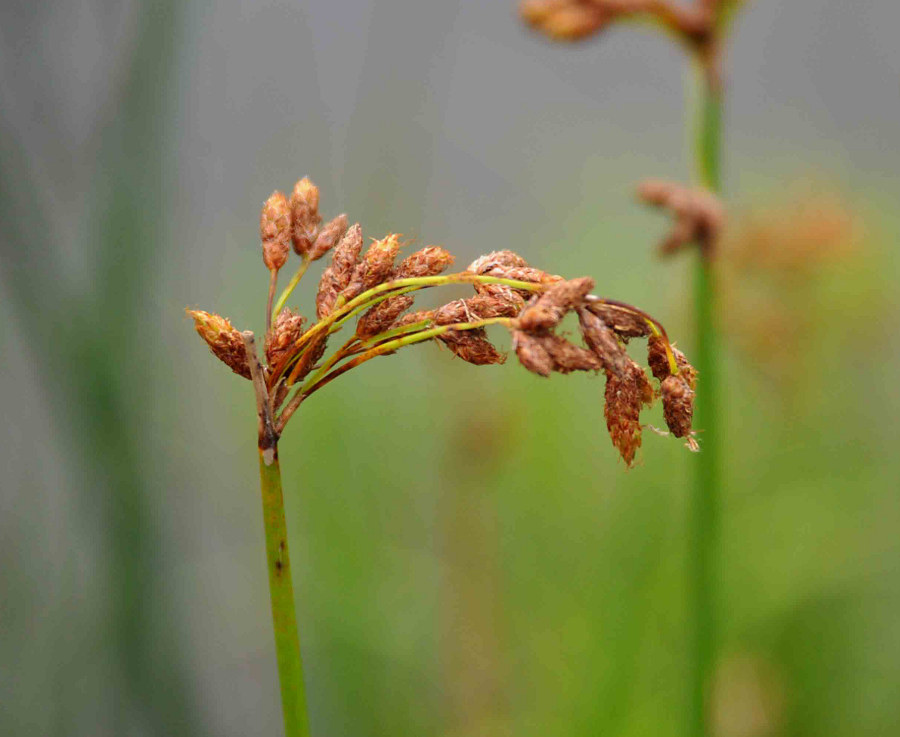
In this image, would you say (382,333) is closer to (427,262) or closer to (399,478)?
(427,262)

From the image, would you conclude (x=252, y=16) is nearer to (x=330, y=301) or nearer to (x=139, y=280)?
(x=139, y=280)

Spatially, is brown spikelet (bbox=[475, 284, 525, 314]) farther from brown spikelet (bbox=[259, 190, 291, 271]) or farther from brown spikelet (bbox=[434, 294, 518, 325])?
brown spikelet (bbox=[259, 190, 291, 271])

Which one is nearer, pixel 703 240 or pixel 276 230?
pixel 276 230

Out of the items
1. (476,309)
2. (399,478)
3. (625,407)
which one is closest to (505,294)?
(476,309)

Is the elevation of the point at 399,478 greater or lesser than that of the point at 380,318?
lesser

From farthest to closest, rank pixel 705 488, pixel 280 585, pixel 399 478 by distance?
pixel 399 478 < pixel 705 488 < pixel 280 585

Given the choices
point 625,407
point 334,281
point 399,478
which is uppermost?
point 334,281

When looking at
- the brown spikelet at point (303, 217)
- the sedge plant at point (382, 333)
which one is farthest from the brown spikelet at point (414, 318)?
the brown spikelet at point (303, 217)

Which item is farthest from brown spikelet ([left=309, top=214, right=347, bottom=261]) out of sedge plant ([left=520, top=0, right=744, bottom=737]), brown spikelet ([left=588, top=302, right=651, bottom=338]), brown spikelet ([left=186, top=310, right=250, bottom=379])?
sedge plant ([left=520, top=0, right=744, bottom=737])

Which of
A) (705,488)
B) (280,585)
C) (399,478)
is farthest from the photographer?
(399,478)
